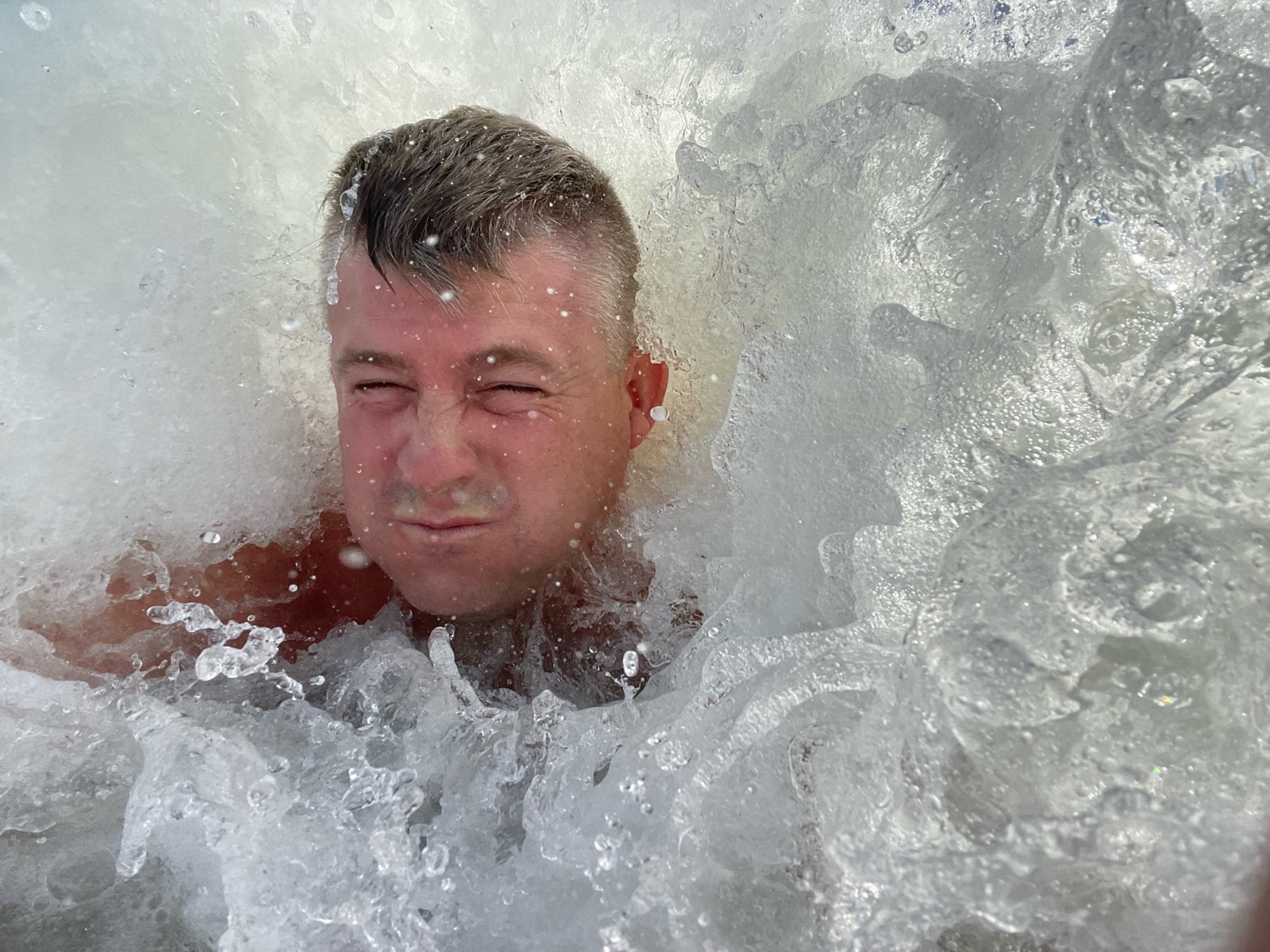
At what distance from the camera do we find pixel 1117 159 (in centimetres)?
99

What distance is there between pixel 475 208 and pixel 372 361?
0.27 metres

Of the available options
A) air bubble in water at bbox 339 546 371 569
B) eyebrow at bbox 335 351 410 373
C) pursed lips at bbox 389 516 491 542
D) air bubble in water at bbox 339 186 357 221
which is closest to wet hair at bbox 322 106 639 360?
air bubble in water at bbox 339 186 357 221

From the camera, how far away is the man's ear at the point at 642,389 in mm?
1561

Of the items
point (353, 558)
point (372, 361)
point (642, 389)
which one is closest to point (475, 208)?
point (372, 361)

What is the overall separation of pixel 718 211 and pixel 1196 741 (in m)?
1.11

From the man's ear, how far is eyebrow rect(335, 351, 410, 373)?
37 cm

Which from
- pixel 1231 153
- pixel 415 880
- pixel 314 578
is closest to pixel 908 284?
pixel 1231 153

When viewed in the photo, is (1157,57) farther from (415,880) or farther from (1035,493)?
(415,880)

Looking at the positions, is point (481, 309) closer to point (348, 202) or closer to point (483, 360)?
point (483, 360)

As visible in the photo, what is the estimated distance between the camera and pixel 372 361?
1369 mm

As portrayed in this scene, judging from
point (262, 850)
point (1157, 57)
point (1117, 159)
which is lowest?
point (262, 850)

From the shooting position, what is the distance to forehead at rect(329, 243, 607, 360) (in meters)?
1.31

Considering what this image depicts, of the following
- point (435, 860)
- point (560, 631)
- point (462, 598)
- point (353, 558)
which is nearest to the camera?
point (435, 860)

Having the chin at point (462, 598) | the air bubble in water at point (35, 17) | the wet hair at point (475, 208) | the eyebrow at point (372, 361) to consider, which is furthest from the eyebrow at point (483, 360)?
the air bubble in water at point (35, 17)
